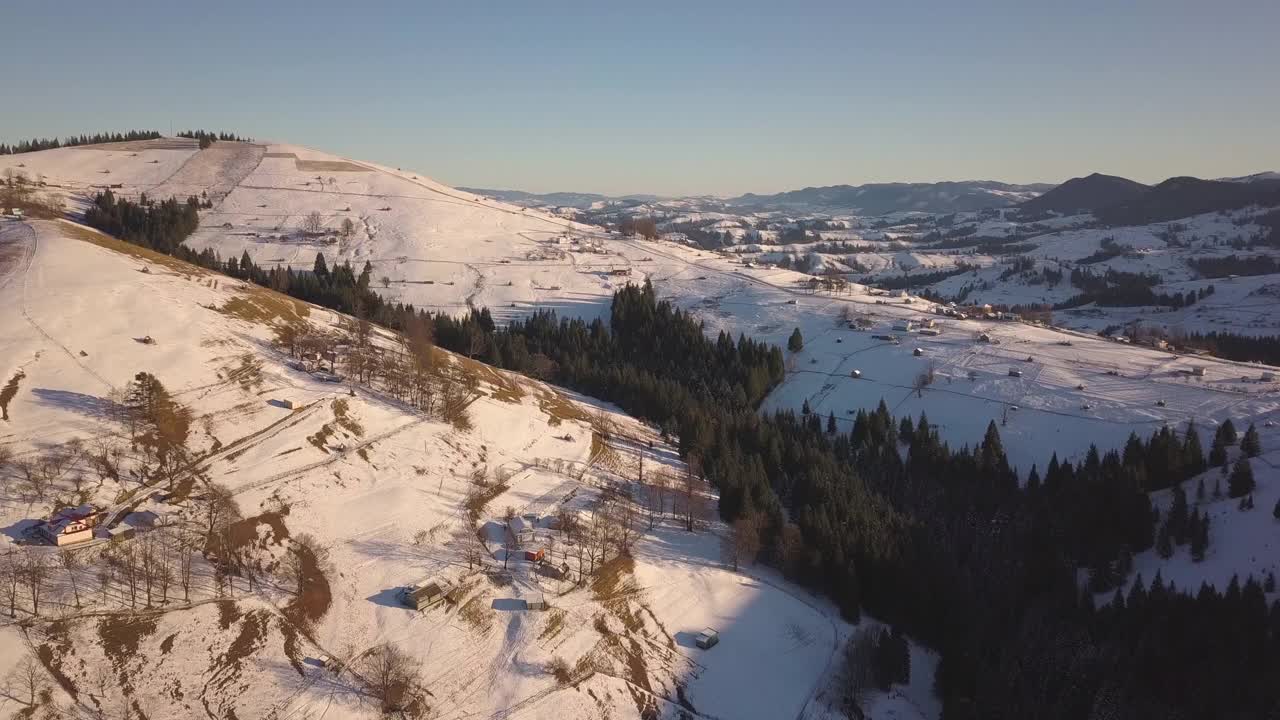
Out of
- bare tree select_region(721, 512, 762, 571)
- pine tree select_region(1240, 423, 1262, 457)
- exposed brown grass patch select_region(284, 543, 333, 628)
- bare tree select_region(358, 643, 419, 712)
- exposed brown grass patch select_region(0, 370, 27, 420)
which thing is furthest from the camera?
pine tree select_region(1240, 423, 1262, 457)

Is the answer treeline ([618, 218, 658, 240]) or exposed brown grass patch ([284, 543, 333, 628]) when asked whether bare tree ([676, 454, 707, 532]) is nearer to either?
exposed brown grass patch ([284, 543, 333, 628])

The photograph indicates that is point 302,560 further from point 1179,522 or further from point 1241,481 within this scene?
point 1241,481

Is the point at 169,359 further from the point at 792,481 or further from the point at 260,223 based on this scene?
the point at 260,223

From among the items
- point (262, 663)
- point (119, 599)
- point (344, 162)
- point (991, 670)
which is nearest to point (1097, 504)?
point (991, 670)

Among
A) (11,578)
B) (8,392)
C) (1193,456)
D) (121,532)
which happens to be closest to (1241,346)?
(1193,456)

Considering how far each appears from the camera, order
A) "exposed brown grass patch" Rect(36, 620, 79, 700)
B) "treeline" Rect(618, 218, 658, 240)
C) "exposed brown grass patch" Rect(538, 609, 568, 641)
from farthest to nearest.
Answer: "treeline" Rect(618, 218, 658, 240), "exposed brown grass patch" Rect(538, 609, 568, 641), "exposed brown grass patch" Rect(36, 620, 79, 700)

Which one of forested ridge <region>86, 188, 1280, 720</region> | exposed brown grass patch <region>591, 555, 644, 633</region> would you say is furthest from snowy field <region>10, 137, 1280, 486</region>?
exposed brown grass patch <region>591, 555, 644, 633</region>
